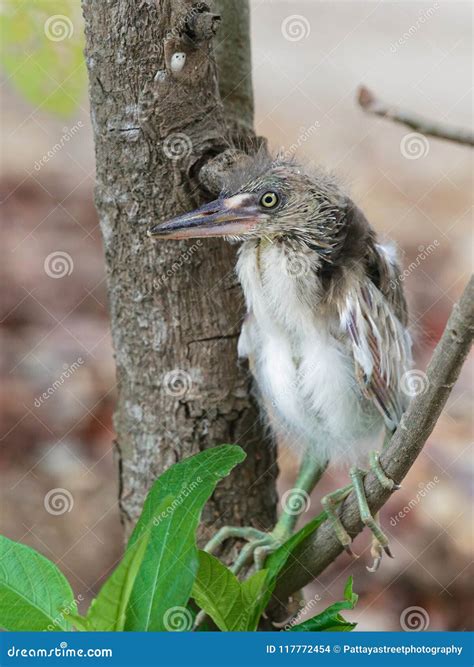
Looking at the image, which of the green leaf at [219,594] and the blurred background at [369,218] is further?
the blurred background at [369,218]

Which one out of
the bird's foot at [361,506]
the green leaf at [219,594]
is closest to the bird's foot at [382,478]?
the bird's foot at [361,506]

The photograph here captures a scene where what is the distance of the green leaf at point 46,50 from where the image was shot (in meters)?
1.21

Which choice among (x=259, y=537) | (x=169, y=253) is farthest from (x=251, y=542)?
(x=169, y=253)

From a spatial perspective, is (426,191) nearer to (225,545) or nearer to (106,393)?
(106,393)

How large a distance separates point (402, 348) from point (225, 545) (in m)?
A: 0.44

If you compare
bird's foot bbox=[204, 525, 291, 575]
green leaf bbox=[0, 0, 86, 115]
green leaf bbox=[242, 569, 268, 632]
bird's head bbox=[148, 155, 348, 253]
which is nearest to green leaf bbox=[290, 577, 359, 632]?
green leaf bbox=[242, 569, 268, 632]

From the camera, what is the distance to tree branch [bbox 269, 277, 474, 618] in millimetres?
842

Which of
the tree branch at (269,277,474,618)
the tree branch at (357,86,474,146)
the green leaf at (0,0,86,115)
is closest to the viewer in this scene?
the tree branch at (357,86,474,146)

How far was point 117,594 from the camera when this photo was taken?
0.93 metres

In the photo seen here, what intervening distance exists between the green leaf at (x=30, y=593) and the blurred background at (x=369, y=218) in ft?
2.65

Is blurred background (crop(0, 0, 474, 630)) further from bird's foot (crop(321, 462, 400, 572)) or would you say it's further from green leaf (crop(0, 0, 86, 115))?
bird's foot (crop(321, 462, 400, 572))

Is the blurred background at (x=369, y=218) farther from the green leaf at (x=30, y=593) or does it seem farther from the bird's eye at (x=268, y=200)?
the green leaf at (x=30, y=593)

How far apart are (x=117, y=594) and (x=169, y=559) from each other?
0.29ft

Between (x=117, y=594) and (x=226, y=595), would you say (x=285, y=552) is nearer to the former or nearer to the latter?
(x=226, y=595)
